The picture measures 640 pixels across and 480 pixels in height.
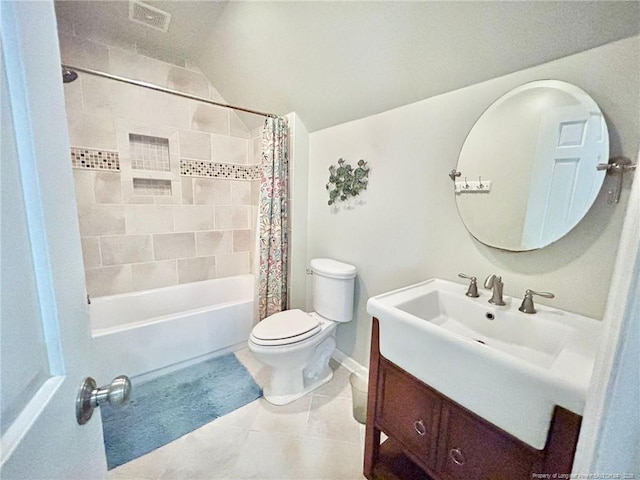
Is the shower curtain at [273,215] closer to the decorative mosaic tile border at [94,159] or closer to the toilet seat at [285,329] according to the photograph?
the toilet seat at [285,329]

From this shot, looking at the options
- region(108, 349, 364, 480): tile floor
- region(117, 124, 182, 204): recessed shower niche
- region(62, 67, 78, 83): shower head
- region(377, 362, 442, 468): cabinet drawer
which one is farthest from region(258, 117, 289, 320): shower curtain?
region(377, 362, 442, 468): cabinet drawer

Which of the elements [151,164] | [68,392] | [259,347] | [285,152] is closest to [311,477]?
[259,347]

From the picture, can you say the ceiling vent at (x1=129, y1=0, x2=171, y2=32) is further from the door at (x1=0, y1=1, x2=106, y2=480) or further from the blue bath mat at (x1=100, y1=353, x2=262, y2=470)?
the blue bath mat at (x1=100, y1=353, x2=262, y2=470)

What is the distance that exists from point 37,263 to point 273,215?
1731 millimetres

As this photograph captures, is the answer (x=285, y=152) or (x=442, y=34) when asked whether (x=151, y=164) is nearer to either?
(x=285, y=152)

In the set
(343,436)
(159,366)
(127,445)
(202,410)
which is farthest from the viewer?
(159,366)

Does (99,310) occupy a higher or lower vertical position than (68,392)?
lower

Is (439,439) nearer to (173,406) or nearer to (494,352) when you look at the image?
(494,352)

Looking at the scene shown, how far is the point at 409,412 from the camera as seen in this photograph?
1035 millimetres

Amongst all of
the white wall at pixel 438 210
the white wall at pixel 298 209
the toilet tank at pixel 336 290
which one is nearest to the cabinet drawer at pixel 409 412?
the white wall at pixel 438 210

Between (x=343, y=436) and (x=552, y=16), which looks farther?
(x=343, y=436)

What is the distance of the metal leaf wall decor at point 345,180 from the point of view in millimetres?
1740

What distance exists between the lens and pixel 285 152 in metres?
2.09

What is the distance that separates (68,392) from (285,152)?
6.32ft
